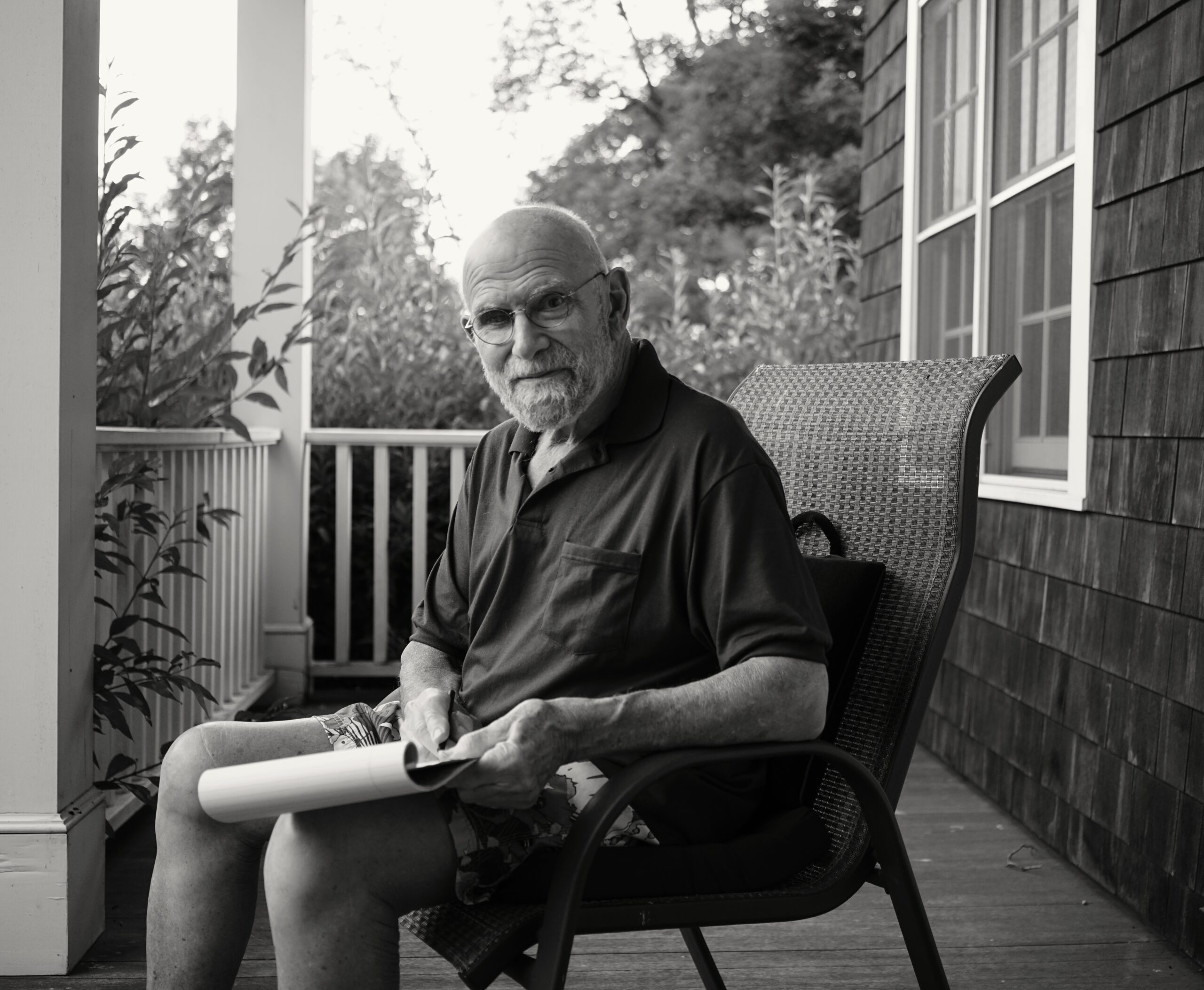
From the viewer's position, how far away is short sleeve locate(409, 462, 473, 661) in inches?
76.2

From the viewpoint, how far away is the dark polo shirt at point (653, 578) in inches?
60.5

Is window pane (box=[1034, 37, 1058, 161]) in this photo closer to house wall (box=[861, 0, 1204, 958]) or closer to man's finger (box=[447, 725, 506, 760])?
house wall (box=[861, 0, 1204, 958])

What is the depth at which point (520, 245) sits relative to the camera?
1.74 meters

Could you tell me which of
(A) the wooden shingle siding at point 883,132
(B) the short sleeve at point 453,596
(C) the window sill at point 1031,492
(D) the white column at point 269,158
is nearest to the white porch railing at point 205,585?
(D) the white column at point 269,158

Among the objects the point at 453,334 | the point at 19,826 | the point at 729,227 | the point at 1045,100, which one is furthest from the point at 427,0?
the point at 19,826

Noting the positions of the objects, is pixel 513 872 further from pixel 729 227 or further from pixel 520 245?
pixel 729 227

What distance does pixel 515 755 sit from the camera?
1377mm

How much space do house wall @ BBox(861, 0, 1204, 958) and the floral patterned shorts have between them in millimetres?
1449

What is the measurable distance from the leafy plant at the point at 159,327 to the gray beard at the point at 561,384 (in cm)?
115

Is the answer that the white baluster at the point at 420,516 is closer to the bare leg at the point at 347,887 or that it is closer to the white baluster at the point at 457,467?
the white baluster at the point at 457,467

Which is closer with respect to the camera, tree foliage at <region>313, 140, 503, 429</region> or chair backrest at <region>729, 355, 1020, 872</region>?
chair backrest at <region>729, 355, 1020, 872</region>

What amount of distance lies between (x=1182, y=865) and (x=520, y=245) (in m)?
1.81

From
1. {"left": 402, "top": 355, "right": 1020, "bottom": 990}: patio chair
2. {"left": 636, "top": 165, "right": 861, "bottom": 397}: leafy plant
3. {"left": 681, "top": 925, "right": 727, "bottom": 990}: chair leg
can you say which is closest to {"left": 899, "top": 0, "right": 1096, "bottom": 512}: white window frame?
{"left": 402, "top": 355, "right": 1020, "bottom": 990}: patio chair

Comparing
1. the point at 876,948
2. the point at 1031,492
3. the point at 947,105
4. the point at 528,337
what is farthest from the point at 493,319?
the point at 947,105
